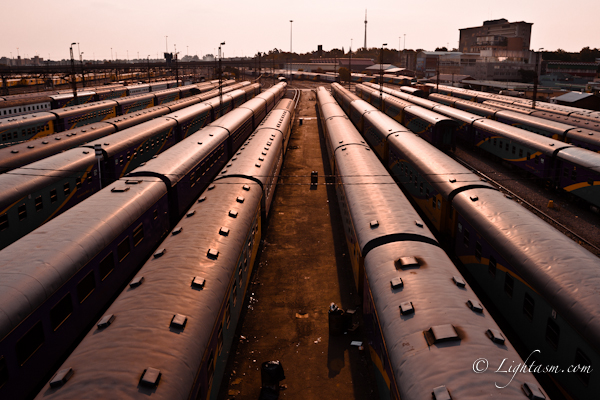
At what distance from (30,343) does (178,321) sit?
407cm

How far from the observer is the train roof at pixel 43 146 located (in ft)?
73.6

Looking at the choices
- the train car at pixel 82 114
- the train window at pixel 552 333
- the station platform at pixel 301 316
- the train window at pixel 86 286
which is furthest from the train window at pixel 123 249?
the train car at pixel 82 114

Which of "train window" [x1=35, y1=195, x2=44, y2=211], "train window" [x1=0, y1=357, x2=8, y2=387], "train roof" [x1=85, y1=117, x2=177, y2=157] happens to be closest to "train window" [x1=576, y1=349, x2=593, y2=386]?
"train window" [x1=0, y1=357, x2=8, y2=387]

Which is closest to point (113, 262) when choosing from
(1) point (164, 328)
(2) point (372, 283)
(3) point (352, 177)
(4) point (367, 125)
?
(1) point (164, 328)

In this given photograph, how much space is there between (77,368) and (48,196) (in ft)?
46.1

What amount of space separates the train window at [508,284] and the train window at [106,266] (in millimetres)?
13732

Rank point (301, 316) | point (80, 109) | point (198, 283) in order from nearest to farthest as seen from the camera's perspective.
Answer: point (198, 283), point (301, 316), point (80, 109)

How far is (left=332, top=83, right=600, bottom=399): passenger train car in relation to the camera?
9.95 m

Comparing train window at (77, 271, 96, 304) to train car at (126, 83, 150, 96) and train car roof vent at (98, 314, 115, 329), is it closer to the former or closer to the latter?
train car roof vent at (98, 314, 115, 329)

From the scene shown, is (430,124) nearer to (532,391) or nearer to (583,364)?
(583,364)

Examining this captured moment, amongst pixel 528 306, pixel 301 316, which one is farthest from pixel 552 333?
pixel 301 316

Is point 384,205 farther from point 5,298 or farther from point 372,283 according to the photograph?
point 5,298

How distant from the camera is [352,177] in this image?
21266mm

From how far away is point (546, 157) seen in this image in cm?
2817
